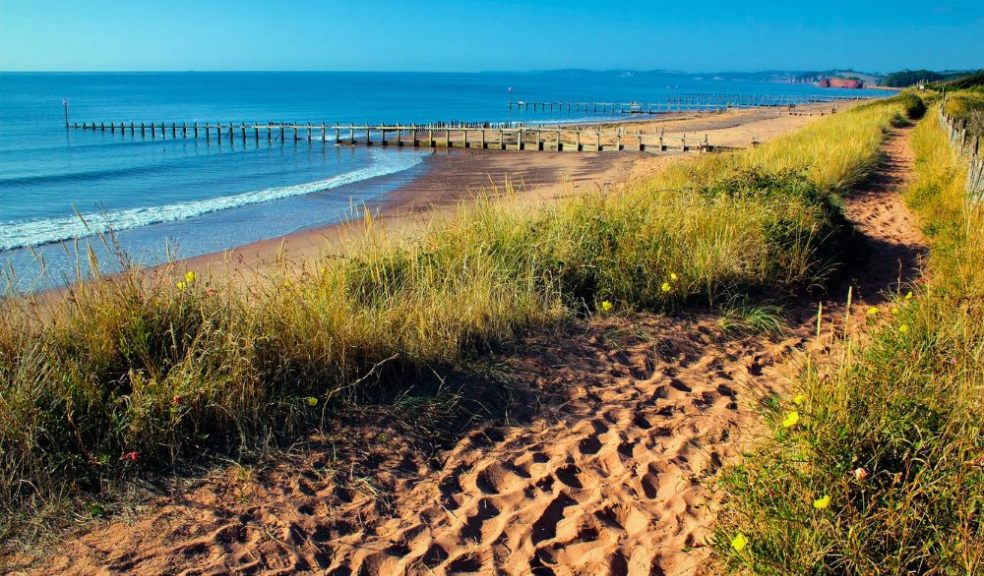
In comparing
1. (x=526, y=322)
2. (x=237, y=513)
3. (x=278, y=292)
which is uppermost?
(x=278, y=292)

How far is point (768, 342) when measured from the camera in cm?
622

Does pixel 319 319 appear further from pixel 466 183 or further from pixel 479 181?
pixel 479 181

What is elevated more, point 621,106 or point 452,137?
point 621,106

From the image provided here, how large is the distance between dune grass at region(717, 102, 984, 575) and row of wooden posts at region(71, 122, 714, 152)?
99.8 ft

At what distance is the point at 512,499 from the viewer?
3859mm

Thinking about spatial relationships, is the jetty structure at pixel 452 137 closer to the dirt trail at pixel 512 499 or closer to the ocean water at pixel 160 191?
the ocean water at pixel 160 191

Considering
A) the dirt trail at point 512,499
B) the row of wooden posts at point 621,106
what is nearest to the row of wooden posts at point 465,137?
the dirt trail at point 512,499

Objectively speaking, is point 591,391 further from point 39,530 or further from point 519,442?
point 39,530

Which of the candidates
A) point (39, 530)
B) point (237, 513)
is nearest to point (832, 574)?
point (237, 513)

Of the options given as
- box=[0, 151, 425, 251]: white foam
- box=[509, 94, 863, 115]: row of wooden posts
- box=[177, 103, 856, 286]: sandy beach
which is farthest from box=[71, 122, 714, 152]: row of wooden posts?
box=[509, 94, 863, 115]: row of wooden posts

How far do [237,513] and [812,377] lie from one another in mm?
3084

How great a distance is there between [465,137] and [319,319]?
36.0 m

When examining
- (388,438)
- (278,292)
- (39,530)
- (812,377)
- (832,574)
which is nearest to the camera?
(832,574)

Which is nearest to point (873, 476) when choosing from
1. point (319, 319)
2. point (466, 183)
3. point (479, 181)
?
point (319, 319)
